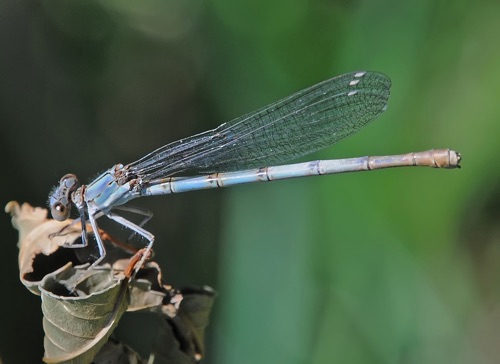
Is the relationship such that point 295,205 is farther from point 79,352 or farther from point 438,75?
point 79,352

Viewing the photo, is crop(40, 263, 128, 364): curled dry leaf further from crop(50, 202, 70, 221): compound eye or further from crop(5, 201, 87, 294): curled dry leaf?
crop(50, 202, 70, 221): compound eye

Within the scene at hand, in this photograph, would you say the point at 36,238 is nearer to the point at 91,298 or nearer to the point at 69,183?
the point at 91,298

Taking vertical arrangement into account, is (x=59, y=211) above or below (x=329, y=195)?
below

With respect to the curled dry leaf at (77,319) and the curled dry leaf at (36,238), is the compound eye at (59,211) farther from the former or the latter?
the curled dry leaf at (77,319)

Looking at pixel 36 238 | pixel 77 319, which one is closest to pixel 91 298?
pixel 77 319

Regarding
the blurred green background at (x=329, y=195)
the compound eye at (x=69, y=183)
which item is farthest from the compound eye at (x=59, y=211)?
the blurred green background at (x=329, y=195)

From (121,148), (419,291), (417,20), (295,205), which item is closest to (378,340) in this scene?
(419,291)
